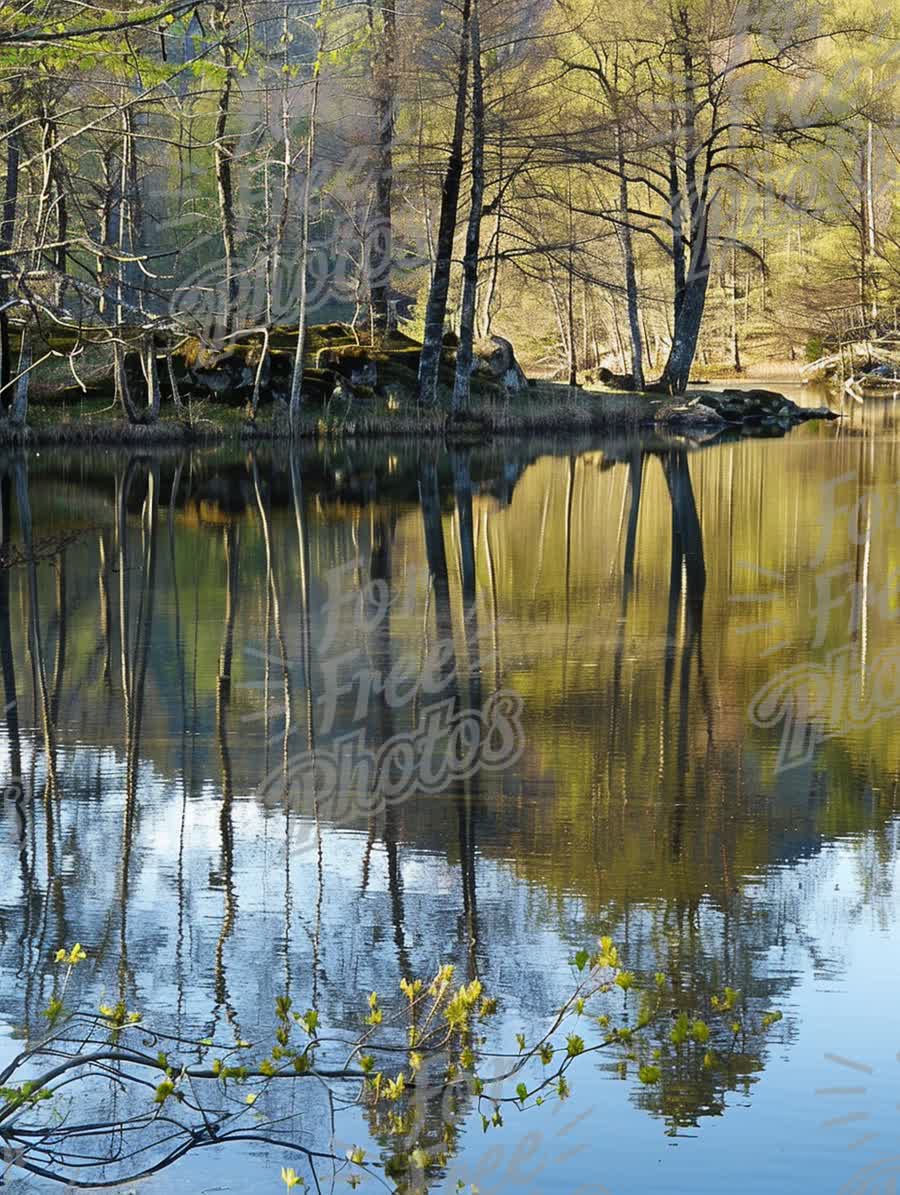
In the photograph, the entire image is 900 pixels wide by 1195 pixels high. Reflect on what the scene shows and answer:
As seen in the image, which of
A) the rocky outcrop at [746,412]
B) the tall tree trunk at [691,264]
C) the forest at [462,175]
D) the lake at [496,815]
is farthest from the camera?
the tall tree trunk at [691,264]

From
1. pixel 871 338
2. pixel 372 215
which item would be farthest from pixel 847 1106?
pixel 871 338

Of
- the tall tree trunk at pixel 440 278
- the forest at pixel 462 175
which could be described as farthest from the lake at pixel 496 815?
the tall tree trunk at pixel 440 278

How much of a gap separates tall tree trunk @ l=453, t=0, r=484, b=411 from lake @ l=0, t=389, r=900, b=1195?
15.0 m

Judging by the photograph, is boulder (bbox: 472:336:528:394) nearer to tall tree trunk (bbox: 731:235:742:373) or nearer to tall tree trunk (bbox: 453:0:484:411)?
tall tree trunk (bbox: 453:0:484:411)

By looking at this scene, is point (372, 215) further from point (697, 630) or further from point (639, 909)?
point (639, 909)

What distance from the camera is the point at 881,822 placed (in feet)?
19.1

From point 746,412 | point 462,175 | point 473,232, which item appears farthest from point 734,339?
point 473,232

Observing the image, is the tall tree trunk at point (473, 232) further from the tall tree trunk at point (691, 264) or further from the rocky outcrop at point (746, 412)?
the tall tree trunk at point (691, 264)

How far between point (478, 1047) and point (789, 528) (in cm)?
1162

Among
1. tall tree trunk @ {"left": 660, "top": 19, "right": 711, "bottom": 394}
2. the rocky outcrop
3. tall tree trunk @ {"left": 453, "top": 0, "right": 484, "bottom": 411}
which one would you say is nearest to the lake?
tall tree trunk @ {"left": 453, "top": 0, "right": 484, "bottom": 411}

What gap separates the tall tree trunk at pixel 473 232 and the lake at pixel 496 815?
15.0 m

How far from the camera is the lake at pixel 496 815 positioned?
12.1ft

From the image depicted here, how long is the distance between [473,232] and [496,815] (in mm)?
24247

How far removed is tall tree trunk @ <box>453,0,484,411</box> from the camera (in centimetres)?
2745
